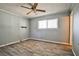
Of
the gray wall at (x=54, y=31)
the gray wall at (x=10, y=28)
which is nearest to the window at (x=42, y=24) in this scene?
the gray wall at (x=54, y=31)

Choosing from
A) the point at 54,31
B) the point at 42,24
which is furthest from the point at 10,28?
the point at 54,31

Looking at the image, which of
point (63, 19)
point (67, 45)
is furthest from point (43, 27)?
point (67, 45)

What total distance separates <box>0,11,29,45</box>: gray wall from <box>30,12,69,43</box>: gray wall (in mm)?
375

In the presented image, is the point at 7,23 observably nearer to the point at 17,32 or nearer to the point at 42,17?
the point at 17,32

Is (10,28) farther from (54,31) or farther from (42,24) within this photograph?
(54,31)

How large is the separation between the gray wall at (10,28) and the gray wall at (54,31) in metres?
0.37

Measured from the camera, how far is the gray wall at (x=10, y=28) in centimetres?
260

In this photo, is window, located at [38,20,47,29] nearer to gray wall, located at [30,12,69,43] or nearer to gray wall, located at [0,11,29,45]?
gray wall, located at [30,12,69,43]

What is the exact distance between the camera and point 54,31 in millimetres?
2977

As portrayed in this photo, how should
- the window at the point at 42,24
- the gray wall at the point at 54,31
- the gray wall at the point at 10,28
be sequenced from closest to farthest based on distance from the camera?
the window at the point at 42,24 < the gray wall at the point at 54,31 < the gray wall at the point at 10,28

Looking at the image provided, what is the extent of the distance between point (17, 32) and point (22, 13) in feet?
2.57

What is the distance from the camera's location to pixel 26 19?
244cm

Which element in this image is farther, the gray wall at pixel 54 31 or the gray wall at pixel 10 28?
the gray wall at pixel 10 28

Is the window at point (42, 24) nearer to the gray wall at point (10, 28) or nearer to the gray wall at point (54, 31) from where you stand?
the gray wall at point (54, 31)
